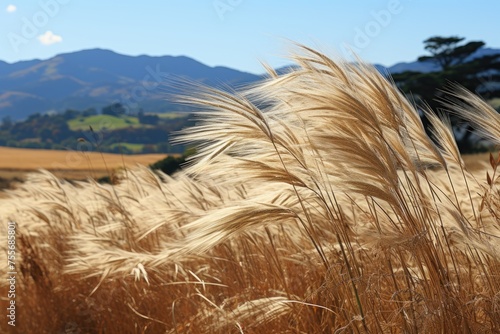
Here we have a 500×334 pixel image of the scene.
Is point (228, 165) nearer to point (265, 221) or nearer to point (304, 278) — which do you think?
point (265, 221)

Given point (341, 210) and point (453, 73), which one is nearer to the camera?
point (341, 210)

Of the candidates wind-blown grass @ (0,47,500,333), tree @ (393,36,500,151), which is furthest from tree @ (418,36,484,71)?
wind-blown grass @ (0,47,500,333)

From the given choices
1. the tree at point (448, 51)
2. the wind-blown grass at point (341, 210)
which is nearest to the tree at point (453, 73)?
the tree at point (448, 51)

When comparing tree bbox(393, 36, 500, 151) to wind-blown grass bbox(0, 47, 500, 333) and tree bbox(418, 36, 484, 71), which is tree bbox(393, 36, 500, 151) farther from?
wind-blown grass bbox(0, 47, 500, 333)

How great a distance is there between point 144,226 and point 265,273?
1.32 metres

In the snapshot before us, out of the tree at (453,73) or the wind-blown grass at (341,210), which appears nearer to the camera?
the wind-blown grass at (341,210)

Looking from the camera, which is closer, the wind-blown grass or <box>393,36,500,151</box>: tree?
the wind-blown grass

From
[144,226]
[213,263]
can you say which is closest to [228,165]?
[213,263]

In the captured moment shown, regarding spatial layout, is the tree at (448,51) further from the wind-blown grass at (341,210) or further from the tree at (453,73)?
the wind-blown grass at (341,210)

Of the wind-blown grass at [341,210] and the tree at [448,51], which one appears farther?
the tree at [448,51]

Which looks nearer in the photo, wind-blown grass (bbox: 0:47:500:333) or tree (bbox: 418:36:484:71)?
wind-blown grass (bbox: 0:47:500:333)

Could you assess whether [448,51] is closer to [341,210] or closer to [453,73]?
[453,73]

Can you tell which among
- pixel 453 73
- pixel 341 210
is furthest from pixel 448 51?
pixel 341 210

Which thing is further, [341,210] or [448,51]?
[448,51]
